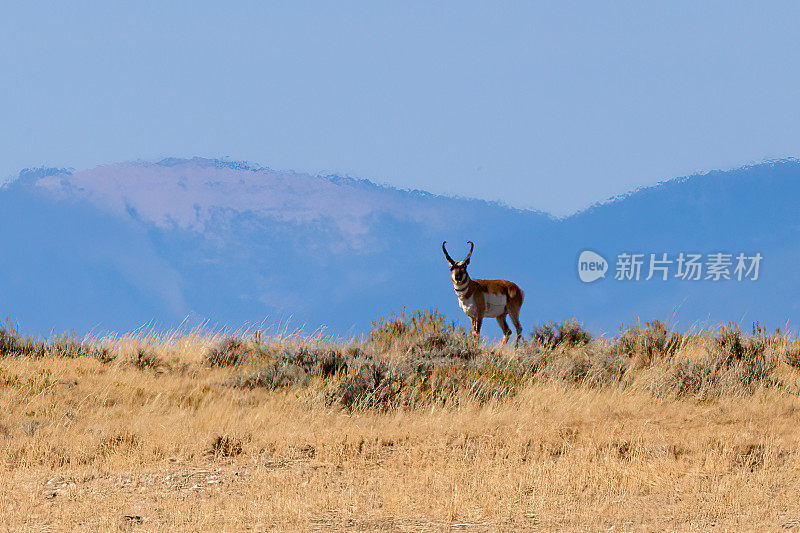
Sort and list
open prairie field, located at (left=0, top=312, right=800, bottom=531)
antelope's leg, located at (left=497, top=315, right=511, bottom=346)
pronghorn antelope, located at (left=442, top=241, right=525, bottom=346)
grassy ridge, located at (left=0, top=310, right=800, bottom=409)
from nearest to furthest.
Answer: open prairie field, located at (left=0, top=312, right=800, bottom=531) → grassy ridge, located at (left=0, top=310, right=800, bottom=409) → pronghorn antelope, located at (left=442, top=241, right=525, bottom=346) → antelope's leg, located at (left=497, top=315, right=511, bottom=346)

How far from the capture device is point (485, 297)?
1917cm

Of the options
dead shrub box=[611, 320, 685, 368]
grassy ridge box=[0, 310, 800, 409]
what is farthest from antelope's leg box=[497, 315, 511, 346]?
dead shrub box=[611, 320, 685, 368]

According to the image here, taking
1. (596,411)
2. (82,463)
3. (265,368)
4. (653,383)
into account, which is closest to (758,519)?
(596,411)

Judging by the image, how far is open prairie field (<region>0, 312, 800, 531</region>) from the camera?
8172 millimetres

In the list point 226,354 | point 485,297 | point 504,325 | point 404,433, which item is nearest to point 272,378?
point 226,354

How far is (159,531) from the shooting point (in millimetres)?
7449

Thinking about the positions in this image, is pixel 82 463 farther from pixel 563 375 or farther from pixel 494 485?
pixel 563 375

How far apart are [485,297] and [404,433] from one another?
837 centimetres

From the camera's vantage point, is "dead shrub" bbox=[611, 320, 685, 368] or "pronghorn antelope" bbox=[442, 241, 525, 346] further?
"pronghorn antelope" bbox=[442, 241, 525, 346]

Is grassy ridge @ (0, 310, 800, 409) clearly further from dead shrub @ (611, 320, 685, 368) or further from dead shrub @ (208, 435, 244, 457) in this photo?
dead shrub @ (208, 435, 244, 457)

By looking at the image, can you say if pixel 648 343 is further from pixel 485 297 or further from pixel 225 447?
pixel 225 447

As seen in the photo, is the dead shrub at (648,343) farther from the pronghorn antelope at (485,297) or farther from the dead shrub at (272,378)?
the dead shrub at (272,378)

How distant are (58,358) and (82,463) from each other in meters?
6.02

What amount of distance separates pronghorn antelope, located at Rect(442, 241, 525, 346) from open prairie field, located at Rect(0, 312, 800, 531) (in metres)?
1.19
